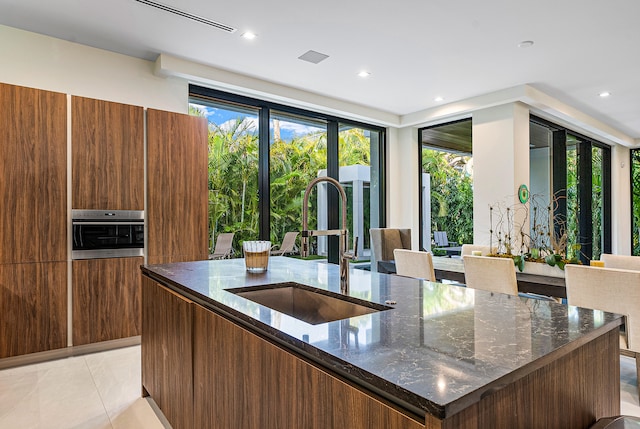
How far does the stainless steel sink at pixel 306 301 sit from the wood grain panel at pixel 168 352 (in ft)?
1.04

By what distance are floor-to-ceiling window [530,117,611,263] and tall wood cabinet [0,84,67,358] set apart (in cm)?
612

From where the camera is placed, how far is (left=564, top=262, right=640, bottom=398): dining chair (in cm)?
240

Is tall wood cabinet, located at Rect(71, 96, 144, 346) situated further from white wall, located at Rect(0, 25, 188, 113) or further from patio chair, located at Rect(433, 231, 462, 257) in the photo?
patio chair, located at Rect(433, 231, 462, 257)

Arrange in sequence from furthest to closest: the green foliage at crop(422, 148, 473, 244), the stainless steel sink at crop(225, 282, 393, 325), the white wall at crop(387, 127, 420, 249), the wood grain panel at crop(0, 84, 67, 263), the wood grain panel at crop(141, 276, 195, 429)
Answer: the white wall at crop(387, 127, 420, 249) < the green foliage at crop(422, 148, 473, 244) < the wood grain panel at crop(0, 84, 67, 263) < the wood grain panel at crop(141, 276, 195, 429) < the stainless steel sink at crop(225, 282, 393, 325)

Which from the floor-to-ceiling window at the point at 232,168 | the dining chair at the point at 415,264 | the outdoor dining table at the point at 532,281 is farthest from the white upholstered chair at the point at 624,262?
the floor-to-ceiling window at the point at 232,168

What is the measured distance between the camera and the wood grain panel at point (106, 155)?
342cm

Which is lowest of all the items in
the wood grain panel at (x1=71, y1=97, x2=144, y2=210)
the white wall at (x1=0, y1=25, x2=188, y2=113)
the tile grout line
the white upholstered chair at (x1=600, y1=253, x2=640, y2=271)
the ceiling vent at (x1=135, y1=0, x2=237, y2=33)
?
the tile grout line

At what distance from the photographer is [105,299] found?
350cm

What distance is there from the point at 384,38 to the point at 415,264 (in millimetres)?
2102

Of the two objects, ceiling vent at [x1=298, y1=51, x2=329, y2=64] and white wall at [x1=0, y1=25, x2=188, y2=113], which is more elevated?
ceiling vent at [x1=298, y1=51, x2=329, y2=64]

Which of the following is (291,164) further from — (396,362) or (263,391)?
(396,362)

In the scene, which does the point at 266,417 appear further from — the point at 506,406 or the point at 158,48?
the point at 158,48

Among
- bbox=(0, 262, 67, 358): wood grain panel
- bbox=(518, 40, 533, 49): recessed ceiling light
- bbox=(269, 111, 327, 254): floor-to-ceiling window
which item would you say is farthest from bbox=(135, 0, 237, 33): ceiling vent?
bbox=(518, 40, 533, 49): recessed ceiling light

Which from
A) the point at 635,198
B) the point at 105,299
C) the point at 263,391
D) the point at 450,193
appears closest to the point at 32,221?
the point at 105,299
